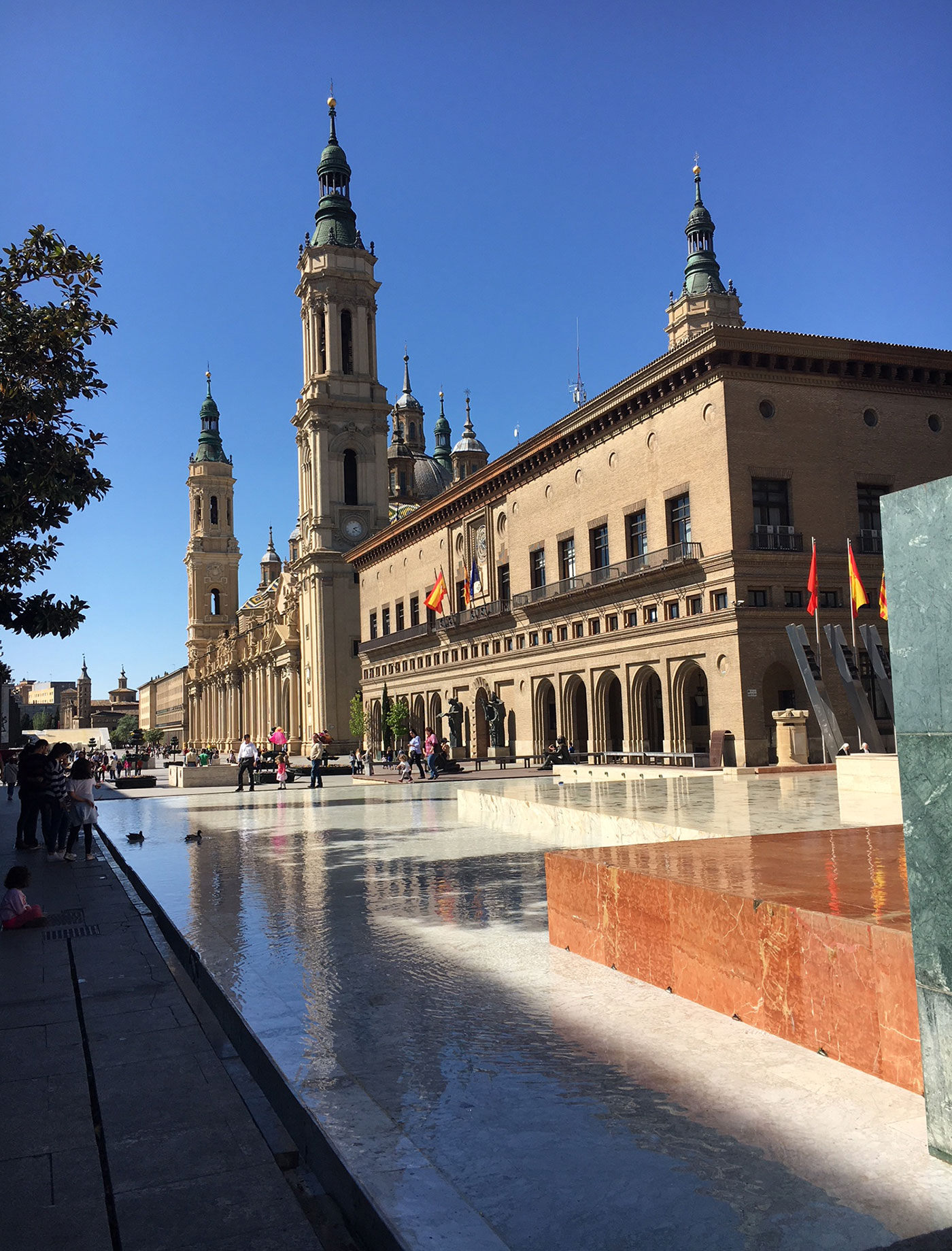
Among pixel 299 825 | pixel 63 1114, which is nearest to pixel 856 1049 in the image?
pixel 63 1114

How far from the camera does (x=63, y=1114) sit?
4.22 m

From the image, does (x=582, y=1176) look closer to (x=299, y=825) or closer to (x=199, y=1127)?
(x=199, y=1127)

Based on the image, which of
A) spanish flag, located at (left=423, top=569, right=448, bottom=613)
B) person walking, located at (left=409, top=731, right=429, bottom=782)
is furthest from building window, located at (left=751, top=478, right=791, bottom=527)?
spanish flag, located at (left=423, top=569, right=448, bottom=613)

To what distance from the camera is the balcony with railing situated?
101ft

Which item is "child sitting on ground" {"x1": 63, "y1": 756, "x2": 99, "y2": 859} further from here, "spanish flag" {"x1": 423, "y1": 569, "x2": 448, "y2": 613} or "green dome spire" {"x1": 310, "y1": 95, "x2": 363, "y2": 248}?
"green dome spire" {"x1": 310, "y1": 95, "x2": 363, "y2": 248}

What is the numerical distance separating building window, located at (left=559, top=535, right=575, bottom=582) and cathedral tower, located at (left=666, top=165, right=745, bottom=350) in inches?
1030

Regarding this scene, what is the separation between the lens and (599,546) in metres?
36.5

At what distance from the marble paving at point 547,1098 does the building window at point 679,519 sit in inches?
959

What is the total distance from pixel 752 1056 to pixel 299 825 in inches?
527

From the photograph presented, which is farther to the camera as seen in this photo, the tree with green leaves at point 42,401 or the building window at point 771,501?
the building window at point 771,501

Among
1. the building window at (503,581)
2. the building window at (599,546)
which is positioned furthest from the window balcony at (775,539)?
the building window at (503,581)

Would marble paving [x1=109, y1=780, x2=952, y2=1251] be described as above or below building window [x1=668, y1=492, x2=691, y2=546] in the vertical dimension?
below

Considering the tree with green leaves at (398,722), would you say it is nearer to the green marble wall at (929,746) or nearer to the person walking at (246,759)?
the person walking at (246,759)

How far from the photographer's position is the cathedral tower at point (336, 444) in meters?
69.5
